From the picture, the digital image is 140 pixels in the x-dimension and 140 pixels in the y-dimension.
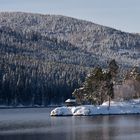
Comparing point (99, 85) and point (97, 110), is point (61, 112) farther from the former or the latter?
point (99, 85)

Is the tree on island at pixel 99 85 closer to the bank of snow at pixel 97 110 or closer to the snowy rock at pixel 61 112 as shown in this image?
the bank of snow at pixel 97 110

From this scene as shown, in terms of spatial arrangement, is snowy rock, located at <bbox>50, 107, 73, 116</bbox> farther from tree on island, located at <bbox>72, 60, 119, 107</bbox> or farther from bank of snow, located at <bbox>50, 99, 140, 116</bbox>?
tree on island, located at <bbox>72, 60, 119, 107</bbox>

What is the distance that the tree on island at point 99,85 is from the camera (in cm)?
16080

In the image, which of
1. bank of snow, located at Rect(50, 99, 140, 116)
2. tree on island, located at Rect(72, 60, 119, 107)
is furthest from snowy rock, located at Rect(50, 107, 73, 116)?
tree on island, located at Rect(72, 60, 119, 107)

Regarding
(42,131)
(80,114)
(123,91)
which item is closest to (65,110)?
(80,114)

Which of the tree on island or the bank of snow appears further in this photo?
the tree on island

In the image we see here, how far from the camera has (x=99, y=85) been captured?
16475 centimetres

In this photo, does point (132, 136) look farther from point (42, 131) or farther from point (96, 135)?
point (42, 131)

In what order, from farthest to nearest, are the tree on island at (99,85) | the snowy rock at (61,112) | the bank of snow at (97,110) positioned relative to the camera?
the tree on island at (99,85) < the bank of snow at (97,110) < the snowy rock at (61,112)

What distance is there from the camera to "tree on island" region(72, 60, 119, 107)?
528ft

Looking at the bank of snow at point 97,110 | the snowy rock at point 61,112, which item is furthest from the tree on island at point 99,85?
the snowy rock at point 61,112

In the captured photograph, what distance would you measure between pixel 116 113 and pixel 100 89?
51.8ft

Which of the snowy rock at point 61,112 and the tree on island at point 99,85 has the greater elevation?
the tree on island at point 99,85

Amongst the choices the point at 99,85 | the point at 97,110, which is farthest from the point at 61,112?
the point at 99,85
